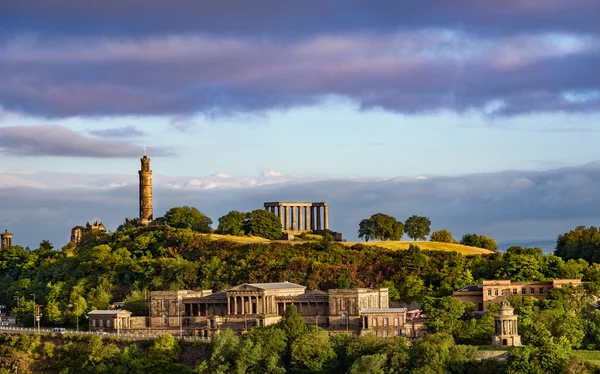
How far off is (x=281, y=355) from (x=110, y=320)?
2121 cm

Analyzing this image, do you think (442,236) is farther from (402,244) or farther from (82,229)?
(82,229)

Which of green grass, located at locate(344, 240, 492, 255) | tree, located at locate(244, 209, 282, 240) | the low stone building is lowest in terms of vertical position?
the low stone building

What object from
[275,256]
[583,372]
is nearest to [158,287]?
[275,256]

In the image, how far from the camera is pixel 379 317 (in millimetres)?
116750

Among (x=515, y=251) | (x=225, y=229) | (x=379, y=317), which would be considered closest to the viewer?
(x=379, y=317)

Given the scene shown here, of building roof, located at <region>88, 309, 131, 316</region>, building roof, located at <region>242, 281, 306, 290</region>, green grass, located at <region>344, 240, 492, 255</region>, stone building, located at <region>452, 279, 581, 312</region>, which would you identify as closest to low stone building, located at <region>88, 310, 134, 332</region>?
building roof, located at <region>88, 309, 131, 316</region>

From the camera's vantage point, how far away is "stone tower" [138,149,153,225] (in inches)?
6491

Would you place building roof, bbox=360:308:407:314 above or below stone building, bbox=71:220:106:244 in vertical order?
below

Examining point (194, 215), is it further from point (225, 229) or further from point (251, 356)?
point (251, 356)

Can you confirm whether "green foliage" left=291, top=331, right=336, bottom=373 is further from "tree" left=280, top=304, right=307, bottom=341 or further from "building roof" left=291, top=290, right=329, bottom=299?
"building roof" left=291, top=290, right=329, bottom=299

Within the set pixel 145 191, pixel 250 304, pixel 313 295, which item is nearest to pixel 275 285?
pixel 250 304

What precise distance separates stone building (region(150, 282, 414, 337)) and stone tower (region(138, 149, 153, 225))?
126 feet

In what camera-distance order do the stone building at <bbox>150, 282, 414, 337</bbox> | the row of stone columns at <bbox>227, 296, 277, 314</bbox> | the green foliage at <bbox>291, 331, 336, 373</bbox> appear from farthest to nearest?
the row of stone columns at <bbox>227, 296, 277, 314</bbox>
the stone building at <bbox>150, 282, 414, 337</bbox>
the green foliage at <bbox>291, 331, 336, 373</bbox>

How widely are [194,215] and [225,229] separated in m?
6.05
